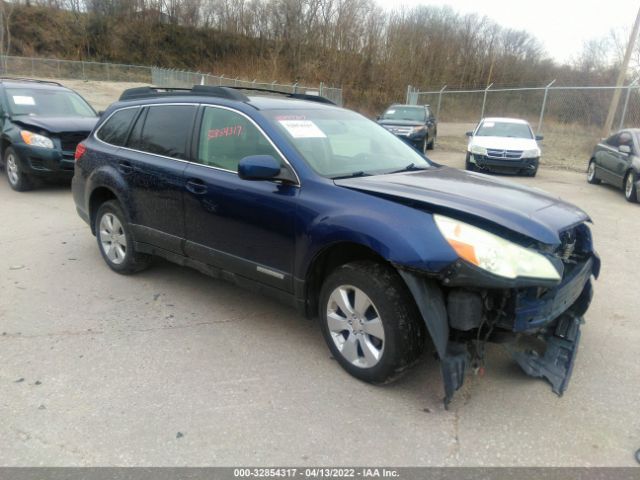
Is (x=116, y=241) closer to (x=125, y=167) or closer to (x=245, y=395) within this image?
(x=125, y=167)

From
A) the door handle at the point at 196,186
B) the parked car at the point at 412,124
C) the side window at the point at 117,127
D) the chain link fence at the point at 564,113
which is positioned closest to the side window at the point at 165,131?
the side window at the point at 117,127

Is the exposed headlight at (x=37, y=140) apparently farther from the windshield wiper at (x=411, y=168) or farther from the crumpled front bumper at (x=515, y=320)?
the crumpled front bumper at (x=515, y=320)

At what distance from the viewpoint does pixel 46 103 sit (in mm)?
9297

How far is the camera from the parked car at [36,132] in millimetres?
8172

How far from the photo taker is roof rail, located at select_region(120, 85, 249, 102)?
154 inches

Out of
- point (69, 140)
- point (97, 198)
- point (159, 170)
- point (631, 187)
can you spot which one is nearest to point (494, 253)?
point (159, 170)

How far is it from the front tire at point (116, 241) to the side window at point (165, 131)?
2.29 feet

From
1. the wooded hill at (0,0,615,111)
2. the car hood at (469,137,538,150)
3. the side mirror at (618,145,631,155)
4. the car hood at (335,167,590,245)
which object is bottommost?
the car hood at (469,137,538,150)

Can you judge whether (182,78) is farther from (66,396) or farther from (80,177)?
(66,396)

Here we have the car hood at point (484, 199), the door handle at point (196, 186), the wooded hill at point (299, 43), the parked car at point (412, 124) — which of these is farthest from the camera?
the wooded hill at point (299, 43)

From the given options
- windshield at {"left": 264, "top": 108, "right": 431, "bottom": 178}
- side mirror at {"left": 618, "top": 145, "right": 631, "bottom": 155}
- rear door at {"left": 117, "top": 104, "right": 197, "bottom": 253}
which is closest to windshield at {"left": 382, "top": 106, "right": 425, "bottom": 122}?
side mirror at {"left": 618, "top": 145, "right": 631, "bottom": 155}

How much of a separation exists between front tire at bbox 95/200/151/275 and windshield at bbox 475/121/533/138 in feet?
36.1

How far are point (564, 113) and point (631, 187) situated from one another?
10291mm

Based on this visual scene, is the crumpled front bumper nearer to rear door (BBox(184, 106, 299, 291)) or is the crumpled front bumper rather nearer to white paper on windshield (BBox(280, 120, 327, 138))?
rear door (BBox(184, 106, 299, 291))
